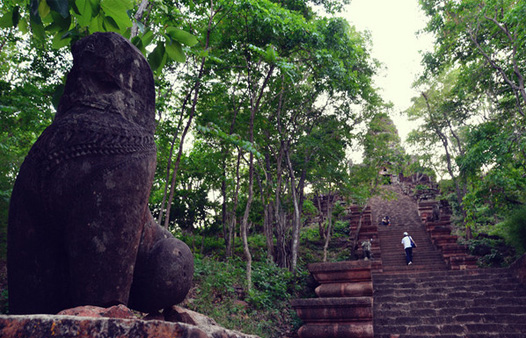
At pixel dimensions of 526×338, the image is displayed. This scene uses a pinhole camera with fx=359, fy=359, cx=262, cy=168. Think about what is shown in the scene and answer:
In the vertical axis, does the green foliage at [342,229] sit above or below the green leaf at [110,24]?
above

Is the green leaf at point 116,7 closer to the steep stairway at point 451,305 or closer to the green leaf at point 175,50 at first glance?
the green leaf at point 175,50

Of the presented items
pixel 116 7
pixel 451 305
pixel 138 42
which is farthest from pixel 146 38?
pixel 451 305

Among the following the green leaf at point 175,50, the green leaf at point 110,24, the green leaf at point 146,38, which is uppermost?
the green leaf at point 146,38

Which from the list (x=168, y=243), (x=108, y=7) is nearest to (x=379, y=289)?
(x=168, y=243)

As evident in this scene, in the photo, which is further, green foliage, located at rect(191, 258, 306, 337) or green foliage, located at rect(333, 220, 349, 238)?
green foliage, located at rect(333, 220, 349, 238)

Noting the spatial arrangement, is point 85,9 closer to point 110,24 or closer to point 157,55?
point 110,24

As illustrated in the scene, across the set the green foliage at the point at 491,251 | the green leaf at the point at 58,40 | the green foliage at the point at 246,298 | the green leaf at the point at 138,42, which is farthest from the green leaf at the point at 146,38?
the green foliage at the point at 491,251

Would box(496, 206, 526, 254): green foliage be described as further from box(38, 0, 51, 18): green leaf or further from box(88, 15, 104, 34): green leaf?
box(38, 0, 51, 18): green leaf

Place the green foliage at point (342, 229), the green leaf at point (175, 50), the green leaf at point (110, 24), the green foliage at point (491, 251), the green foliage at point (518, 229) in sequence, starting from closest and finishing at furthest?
the green leaf at point (110, 24) < the green leaf at point (175, 50) < the green foliage at point (518, 229) < the green foliage at point (491, 251) < the green foliage at point (342, 229)

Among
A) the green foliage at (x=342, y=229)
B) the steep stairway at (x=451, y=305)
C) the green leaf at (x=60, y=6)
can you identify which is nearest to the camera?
the green leaf at (x=60, y=6)

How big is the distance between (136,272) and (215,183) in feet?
29.5

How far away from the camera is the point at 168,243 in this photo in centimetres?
176

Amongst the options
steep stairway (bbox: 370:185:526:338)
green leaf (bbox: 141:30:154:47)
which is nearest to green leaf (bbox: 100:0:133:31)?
green leaf (bbox: 141:30:154:47)

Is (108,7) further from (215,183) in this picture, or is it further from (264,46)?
(215,183)
